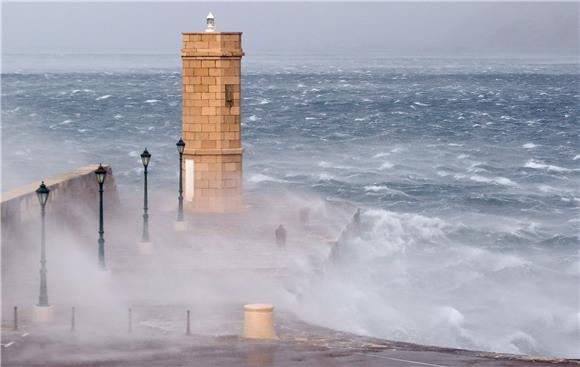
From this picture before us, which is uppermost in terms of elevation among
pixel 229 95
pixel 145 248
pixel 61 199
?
pixel 229 95

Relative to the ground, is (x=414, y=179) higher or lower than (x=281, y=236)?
higher

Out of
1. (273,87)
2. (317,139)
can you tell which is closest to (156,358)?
(317,139)

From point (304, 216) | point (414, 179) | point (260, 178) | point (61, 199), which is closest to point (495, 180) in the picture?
point (414, 179)

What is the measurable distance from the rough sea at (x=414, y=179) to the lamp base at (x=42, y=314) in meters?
6.11

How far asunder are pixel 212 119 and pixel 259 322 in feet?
64.4

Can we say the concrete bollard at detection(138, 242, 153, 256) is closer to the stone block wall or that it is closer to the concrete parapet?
the concrete parapet

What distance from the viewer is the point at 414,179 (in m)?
80.1

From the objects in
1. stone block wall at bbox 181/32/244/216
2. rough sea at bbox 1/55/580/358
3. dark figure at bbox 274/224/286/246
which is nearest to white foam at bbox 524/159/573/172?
rough sea at bbox 1/55/580/358

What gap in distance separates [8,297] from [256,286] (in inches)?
239

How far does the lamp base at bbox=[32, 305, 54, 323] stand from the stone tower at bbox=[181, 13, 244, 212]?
59.8ft

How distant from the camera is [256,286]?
1387 inches

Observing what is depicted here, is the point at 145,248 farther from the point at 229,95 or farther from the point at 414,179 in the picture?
the point at 414,179

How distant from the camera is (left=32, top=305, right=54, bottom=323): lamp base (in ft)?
98.0

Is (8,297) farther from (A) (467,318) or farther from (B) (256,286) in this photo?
(A) (467,318)
